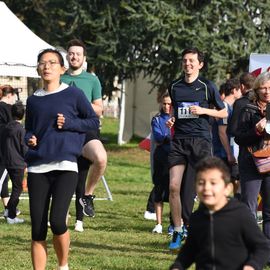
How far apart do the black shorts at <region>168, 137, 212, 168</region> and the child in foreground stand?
4.24 meters

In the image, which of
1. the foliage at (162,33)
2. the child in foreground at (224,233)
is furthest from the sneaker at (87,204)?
the foliage at (162,33)

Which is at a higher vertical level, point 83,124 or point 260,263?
point 83,124

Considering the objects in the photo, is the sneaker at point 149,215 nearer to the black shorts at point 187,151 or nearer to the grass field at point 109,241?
the grass field at point 109,241

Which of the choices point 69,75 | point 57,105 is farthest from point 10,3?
point 57,105

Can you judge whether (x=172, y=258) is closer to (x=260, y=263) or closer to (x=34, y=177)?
(x=34, y=177)

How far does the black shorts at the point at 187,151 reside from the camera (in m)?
9.89

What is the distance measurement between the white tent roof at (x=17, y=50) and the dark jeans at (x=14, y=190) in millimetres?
2922

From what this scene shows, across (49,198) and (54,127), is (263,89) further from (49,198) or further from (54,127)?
(49,198)

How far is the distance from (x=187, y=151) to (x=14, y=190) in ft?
12.6

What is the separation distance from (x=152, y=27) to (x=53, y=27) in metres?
4.62

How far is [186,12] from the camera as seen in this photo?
2864 centimetres

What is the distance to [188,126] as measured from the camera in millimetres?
9945

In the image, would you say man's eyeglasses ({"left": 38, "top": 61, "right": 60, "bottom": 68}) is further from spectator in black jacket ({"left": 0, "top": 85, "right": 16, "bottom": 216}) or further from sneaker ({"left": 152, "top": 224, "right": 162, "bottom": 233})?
spectator in black jacket ({"left": 0, "top": 85, "right": 16, "bottom": 216})

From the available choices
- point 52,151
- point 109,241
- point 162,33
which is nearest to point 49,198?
point 52,151
